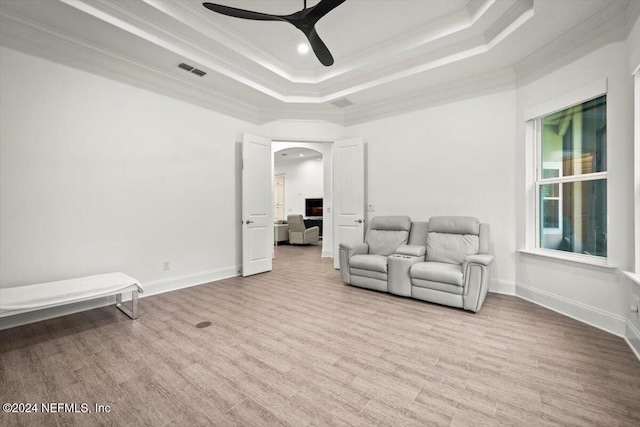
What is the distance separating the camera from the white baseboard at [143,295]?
9.07 feet

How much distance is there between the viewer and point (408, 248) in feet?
12.7

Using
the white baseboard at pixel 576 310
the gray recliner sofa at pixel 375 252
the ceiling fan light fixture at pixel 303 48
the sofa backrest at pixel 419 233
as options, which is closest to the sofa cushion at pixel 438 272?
the gray recliner sofa at pixel 375 252

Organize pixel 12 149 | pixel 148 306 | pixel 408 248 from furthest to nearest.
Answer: pixel 408 248
pixel 148 306
pixel 12 149

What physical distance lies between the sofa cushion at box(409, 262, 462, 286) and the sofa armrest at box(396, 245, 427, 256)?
24 centimetres

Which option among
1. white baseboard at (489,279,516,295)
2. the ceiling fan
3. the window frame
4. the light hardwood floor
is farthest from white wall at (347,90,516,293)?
the ceiling fan

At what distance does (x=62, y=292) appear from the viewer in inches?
99.9

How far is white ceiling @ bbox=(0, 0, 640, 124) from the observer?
2730 millimetres

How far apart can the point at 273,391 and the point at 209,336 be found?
40.8 inches

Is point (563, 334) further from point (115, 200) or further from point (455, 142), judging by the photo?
point (115, 200)

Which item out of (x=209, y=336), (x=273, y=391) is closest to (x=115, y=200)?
(x=209, y=336)

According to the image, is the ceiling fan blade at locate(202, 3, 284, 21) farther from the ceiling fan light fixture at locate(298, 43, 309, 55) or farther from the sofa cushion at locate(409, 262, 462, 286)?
the sofa cushion at locate(409, 262, 462, 286)

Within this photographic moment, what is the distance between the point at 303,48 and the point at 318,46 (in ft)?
4.08

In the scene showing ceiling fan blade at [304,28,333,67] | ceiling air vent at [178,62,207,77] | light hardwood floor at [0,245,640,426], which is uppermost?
ceiling air vent at [178,62,207,77]

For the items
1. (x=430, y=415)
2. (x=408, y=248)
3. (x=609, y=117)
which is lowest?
(x=430, y=415)
